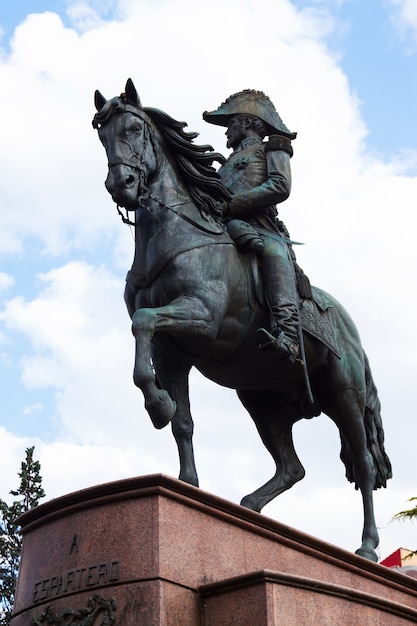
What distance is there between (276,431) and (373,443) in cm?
124

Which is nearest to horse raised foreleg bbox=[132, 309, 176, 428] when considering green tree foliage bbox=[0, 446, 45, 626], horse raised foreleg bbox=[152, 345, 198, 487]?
horse raised foreleg bbox=[152, 345, 198, 487]

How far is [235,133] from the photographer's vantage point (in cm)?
1336

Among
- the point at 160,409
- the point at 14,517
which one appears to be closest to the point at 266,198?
the point at 160,409

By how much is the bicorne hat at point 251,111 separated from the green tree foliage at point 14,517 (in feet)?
54.2

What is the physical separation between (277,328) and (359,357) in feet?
6.49

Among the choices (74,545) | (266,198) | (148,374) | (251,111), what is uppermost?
(251,111)

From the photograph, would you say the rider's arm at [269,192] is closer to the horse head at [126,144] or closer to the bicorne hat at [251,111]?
the bicorne hat at [251,111]

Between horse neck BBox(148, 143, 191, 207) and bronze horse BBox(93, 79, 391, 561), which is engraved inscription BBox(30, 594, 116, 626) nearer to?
bronze horse BBox(93, 79, 391, 561)

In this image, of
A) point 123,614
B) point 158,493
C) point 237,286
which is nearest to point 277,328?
point 237,286

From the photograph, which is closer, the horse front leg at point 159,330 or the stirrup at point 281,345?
the horse front leg at point 159,330

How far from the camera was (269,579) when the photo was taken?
8.52m

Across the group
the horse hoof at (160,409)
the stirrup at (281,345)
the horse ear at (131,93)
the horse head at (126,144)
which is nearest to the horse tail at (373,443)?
the stirrup at (281,345)

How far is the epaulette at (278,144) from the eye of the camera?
Answer: 12719 millimetres

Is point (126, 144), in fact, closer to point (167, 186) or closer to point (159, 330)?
point (167, 186)
